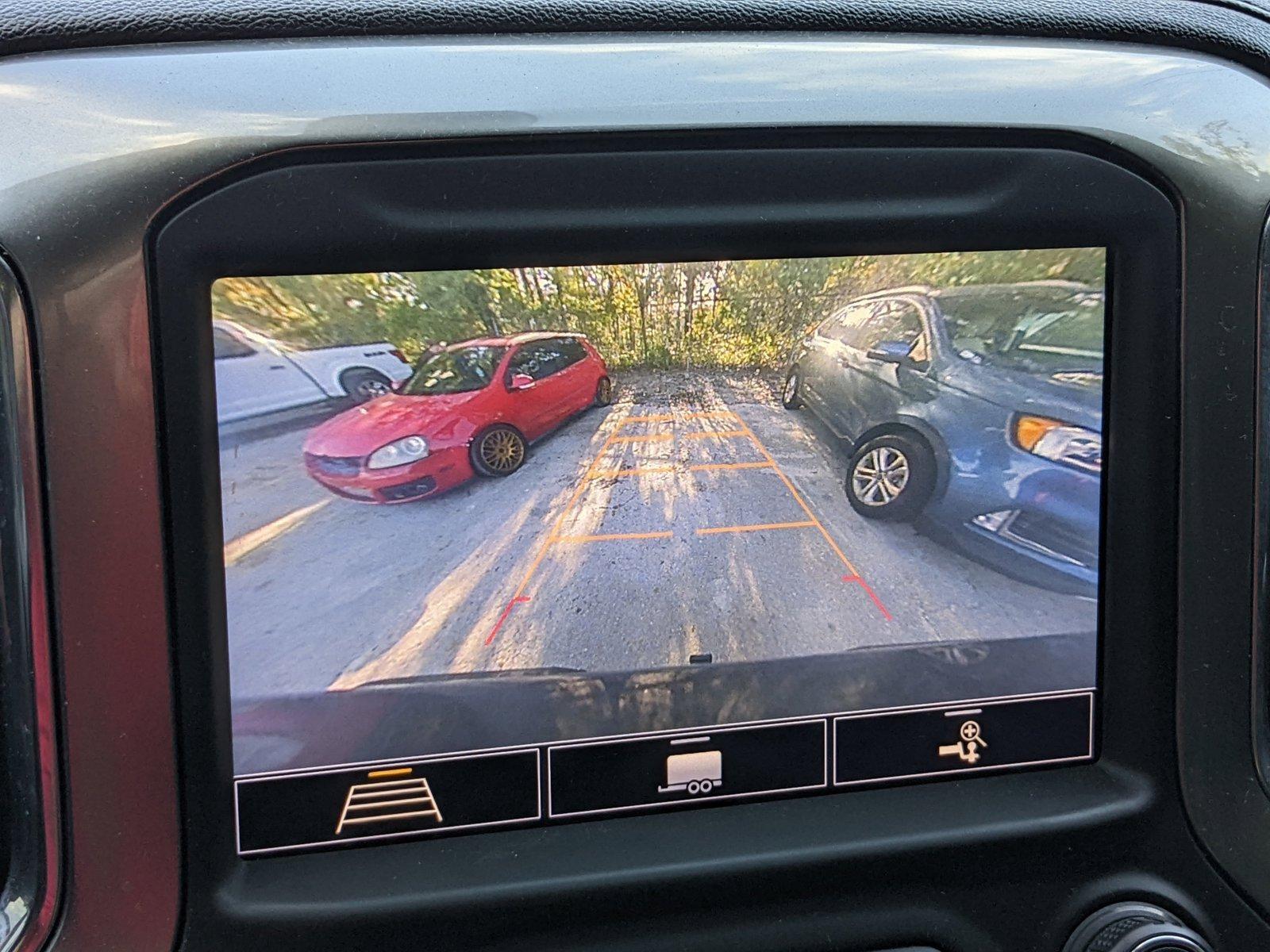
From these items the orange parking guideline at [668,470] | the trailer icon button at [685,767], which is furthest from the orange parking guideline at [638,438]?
the trailer icon button at [685,767]

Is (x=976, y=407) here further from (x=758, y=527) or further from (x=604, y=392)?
(x=604, y=392)

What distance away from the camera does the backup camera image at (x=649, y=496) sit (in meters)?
1.01

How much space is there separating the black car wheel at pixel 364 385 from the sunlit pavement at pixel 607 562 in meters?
0.07

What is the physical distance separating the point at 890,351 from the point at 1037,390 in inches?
7.5

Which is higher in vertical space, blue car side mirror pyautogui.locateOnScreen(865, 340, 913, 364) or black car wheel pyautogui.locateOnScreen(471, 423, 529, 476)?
blue car side mirror pyautogui.locateOnScreen(865, 340, 913, 364)

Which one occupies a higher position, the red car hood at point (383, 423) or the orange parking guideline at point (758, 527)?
the red car hood at point (383, 423)

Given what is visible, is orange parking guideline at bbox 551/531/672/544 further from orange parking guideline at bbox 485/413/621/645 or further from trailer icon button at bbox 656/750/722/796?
trailer icon button at bbox 656/750/722/796

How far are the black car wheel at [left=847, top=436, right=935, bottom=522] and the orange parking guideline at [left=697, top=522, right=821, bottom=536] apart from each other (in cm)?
6

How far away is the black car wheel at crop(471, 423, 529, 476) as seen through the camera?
1.07m

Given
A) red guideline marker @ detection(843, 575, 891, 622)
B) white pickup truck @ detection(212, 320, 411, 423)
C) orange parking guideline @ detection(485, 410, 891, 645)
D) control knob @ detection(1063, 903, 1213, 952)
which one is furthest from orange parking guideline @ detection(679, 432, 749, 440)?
control knob @ detection(1063, 903, 1213, 952)

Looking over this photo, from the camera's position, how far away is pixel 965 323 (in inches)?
43.6

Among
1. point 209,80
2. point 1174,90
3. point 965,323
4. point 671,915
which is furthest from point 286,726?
point 1174,90

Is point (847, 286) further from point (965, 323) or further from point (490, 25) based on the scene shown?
point (490, 25)

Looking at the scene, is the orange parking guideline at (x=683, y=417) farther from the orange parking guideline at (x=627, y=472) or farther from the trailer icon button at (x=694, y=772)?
the trailer icon button at (x=694, y=772)
